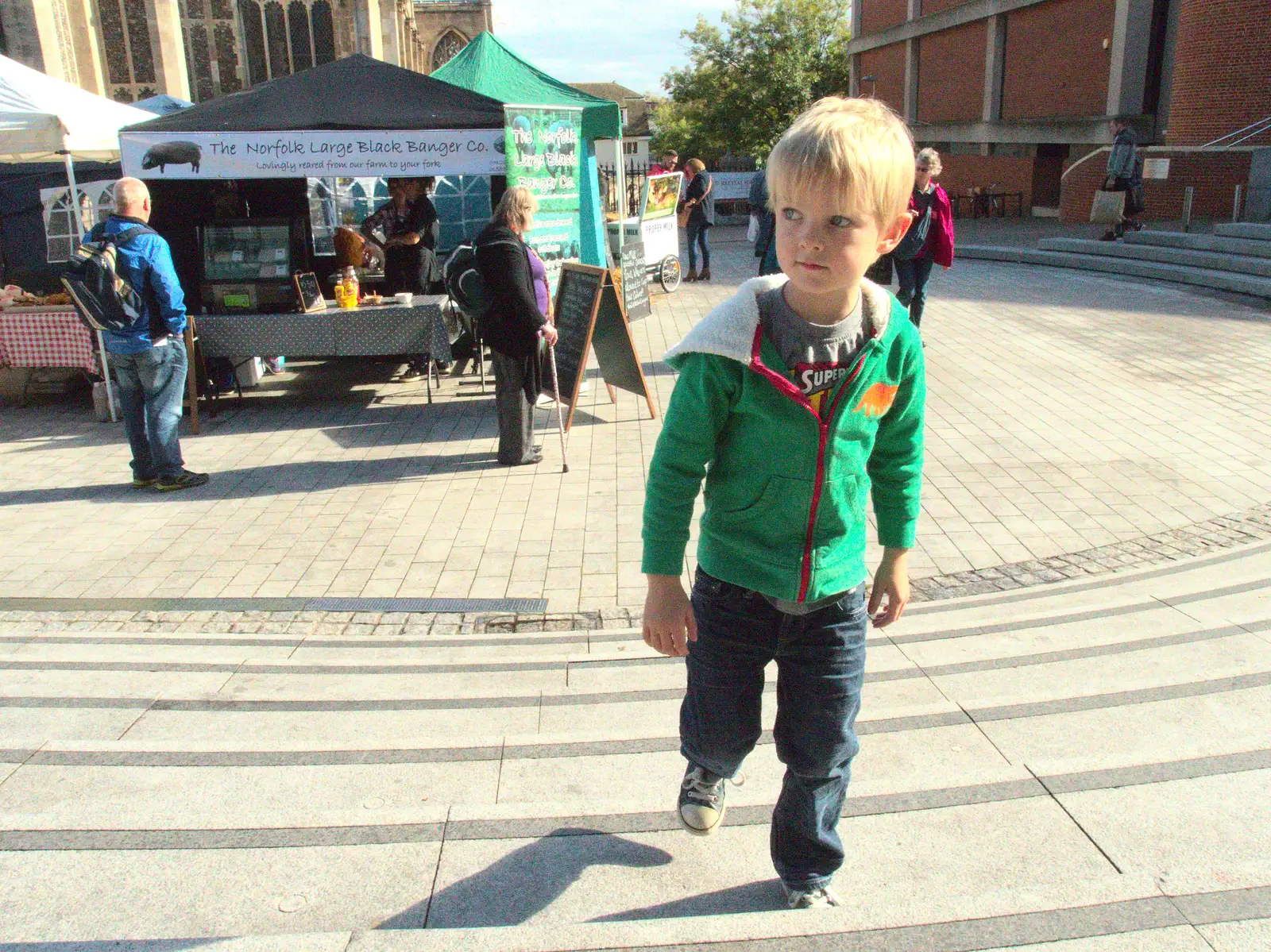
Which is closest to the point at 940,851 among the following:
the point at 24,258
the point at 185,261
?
the point at 185,261

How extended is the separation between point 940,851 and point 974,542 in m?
3.27

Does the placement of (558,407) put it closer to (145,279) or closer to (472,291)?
(472,291)

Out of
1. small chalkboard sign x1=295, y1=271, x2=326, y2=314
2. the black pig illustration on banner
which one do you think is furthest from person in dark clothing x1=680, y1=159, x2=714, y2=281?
the black pig illustration on banner

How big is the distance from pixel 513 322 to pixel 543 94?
5.23 metres

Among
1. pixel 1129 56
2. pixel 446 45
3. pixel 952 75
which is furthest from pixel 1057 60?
pixel 446 45

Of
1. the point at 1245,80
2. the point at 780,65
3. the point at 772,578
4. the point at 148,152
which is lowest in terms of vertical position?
the point at 772,578

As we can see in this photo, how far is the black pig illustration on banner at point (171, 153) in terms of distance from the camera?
8211 mm

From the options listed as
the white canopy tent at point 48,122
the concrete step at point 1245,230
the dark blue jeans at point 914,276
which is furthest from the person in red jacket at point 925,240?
the concrete step at point 1245,230

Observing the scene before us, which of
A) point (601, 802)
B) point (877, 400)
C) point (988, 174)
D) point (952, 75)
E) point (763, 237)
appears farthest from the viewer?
point (952, 75)

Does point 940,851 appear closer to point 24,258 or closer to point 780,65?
point 24,258

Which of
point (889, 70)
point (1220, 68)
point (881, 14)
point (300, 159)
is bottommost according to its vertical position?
point (300, 159)

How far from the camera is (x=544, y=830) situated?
104 inches

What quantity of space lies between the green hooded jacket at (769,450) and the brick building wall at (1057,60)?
85.3 feet

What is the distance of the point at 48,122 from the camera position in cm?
830
